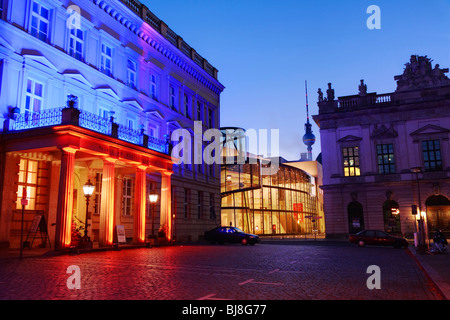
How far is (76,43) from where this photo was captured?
83.0ft

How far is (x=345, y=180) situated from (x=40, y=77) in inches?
1365

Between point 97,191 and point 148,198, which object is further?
point 148,198

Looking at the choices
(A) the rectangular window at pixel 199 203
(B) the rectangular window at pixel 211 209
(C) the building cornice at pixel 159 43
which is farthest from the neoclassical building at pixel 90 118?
(B) the rectangular window at pixel 211 209

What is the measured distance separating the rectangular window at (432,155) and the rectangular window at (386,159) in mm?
3258

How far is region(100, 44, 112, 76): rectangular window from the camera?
2755 cm

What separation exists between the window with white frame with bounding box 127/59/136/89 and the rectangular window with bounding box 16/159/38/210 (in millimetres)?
10515

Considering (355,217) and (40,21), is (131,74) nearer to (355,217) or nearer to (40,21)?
(40,21)

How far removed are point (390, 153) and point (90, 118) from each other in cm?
3416

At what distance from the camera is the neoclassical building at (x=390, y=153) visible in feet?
142

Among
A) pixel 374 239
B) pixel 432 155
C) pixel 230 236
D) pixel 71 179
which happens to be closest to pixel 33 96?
pixel 71 179

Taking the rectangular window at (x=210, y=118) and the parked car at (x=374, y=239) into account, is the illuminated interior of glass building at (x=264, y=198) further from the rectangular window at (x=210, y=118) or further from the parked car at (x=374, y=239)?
the parked car at (x=374, y=239)

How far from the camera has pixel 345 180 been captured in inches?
1813
